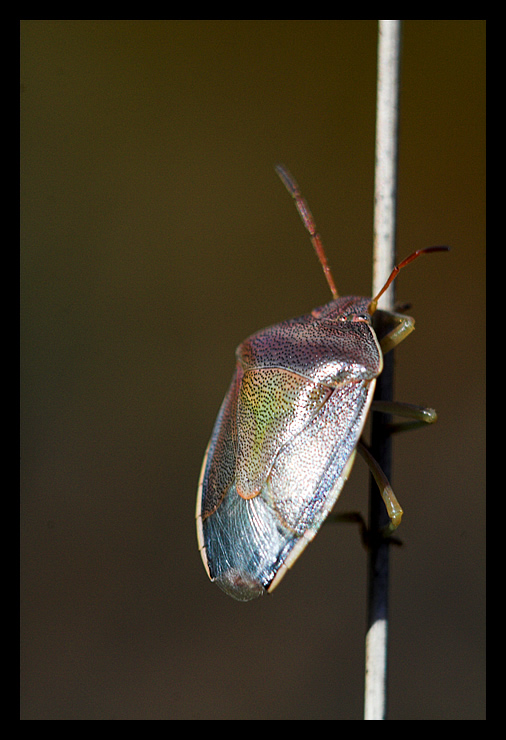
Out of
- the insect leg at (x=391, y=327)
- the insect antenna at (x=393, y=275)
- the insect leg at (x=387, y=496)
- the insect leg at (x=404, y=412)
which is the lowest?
the insect leg at (x=387, y=496)

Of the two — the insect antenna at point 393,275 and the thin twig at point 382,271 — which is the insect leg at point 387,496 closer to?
the thin twig at point 382,271

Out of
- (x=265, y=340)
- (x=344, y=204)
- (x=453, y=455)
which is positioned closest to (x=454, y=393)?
(x=453, y=455)

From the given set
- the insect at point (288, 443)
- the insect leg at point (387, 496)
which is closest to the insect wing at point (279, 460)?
the insect at point (288, 443)

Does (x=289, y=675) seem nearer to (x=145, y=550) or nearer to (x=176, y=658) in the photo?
(x=176, y=658)

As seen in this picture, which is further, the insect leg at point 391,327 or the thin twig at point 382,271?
the insect leg at point 391,327

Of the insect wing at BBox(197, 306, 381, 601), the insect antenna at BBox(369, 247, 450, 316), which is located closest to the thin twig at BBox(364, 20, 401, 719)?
the insect antenna at BBox(369, 247, 450, 316)

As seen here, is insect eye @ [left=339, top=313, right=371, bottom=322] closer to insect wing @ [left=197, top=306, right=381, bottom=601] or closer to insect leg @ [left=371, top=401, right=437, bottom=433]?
insect wing @ [left=197, top=306, right=381, bottom=601]

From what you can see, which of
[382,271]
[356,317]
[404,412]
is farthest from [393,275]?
[404,412]
